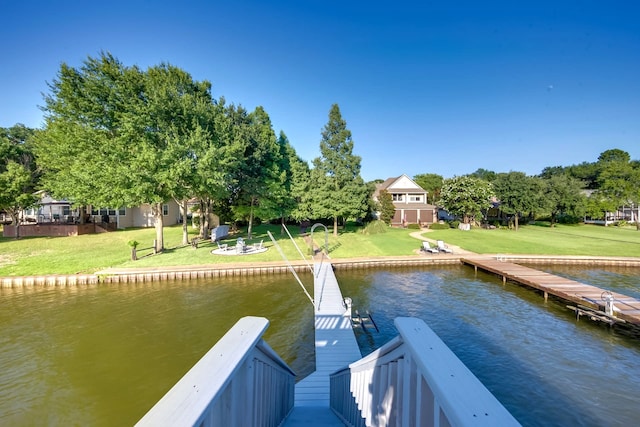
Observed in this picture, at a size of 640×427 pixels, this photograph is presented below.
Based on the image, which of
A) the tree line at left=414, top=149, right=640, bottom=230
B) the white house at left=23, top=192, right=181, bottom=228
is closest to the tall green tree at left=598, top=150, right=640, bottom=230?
the tree line at left=414, top=149, right=640, bottom=230

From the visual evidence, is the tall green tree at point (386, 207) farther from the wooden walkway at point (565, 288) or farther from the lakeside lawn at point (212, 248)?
the wooden walkway at point (565, 288)

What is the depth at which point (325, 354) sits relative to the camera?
27.2 feet

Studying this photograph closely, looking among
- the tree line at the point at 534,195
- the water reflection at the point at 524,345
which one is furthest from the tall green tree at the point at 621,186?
the water reflection at the point at 524,345

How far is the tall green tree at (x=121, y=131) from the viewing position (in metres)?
17.9

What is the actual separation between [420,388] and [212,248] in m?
22.0

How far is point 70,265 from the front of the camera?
17406 mm

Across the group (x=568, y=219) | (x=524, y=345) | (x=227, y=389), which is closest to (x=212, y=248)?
(x=524, y=345)

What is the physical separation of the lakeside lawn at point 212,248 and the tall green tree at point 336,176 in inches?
114

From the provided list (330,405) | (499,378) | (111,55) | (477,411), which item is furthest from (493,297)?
(111,55)

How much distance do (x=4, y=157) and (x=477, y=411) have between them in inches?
1581

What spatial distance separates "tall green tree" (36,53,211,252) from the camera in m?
17.9

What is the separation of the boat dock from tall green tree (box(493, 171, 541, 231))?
3137 centimetres

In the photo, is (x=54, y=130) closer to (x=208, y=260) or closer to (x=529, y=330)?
(x=208, y=260)

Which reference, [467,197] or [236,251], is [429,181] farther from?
[236,251]
